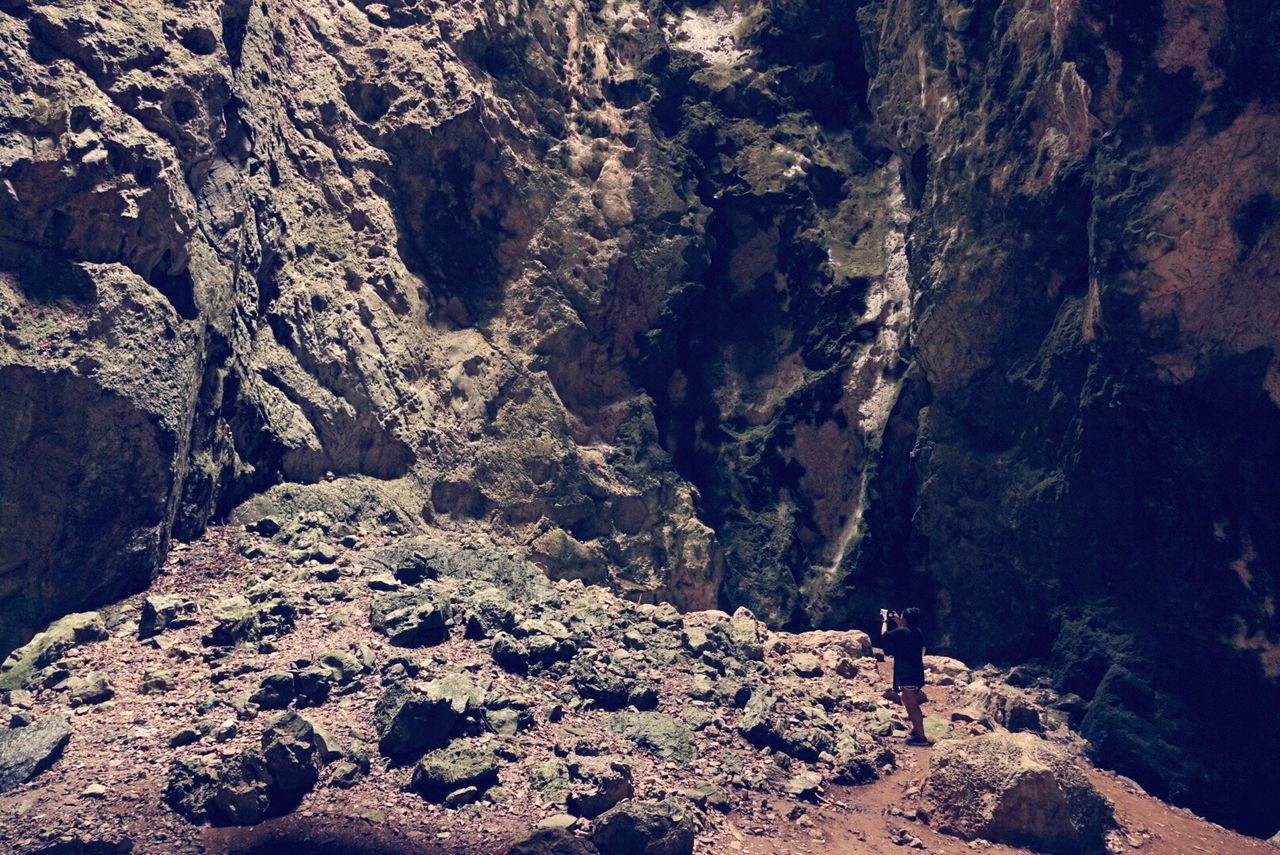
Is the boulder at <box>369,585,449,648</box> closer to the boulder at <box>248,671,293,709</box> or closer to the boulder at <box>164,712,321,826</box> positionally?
the boulder at <box>248,671,293,709</box>

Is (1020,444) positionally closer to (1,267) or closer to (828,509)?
(828,509)

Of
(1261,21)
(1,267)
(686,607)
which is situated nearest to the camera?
(1,267)

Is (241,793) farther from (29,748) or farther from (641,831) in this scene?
(641,831)

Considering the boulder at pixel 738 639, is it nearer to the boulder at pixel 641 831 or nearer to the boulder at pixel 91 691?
the boulder at pixel 641 831

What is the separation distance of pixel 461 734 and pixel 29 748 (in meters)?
2.69

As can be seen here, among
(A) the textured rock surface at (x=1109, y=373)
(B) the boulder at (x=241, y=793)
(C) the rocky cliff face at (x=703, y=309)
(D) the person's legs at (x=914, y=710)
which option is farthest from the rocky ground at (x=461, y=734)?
(A) the textured rock surface at (x=1109, y=373)

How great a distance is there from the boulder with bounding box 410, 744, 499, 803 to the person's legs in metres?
4.21

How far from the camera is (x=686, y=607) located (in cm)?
1298

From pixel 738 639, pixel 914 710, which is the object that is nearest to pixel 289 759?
pixel 738 639

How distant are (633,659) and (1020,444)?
16.7 feet

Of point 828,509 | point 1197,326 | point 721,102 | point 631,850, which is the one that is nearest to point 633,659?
point 631,850

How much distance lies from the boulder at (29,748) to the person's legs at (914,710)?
6.75 meters

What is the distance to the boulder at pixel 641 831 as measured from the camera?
634 centimetres

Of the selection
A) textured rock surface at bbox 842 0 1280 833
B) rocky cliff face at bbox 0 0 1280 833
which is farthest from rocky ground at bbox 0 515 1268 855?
textured rock surface at bbox 842 0 1280 833
